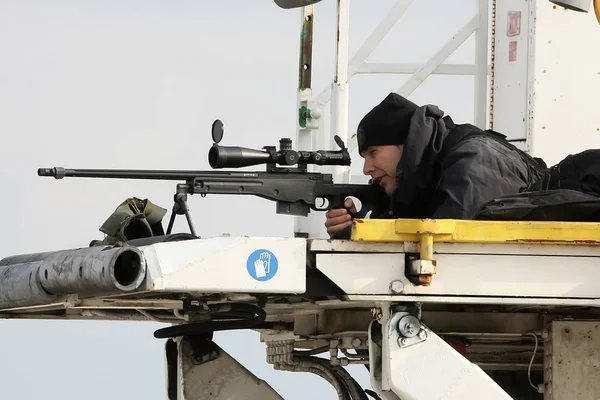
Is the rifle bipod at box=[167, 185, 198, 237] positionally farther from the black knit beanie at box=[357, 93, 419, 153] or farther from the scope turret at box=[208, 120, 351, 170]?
the black knit beanie at box=[357, 93, 419, 153]

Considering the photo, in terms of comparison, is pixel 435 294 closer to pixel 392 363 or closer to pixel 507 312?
pixel 392 363

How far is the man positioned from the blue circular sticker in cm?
109

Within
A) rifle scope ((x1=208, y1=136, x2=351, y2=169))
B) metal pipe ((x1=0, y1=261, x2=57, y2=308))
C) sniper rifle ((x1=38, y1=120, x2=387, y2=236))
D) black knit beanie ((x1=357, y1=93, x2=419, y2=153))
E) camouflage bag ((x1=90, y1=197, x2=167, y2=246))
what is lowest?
metal pipe ((x1=0, y1=261, x2=57, y2=308))

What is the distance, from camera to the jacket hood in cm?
620

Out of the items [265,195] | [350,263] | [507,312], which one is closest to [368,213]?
[265,195]

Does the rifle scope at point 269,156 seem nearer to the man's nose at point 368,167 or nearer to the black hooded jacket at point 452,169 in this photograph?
the man's nose at point 368,167

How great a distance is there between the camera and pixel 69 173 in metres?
7.66

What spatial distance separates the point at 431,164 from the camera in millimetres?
6199

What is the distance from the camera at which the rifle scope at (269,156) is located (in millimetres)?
6852

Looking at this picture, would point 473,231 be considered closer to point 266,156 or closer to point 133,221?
point 133,221

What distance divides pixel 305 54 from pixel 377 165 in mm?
2537

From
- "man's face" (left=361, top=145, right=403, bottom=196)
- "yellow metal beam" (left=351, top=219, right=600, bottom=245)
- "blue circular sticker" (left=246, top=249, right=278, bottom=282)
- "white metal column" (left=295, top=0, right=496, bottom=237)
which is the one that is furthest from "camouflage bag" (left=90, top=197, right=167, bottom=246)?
"white metal column" (left=295, top=0, right=496, bottom=237)

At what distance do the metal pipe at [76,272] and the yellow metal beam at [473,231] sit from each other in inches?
27.9

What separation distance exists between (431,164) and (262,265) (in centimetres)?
160
